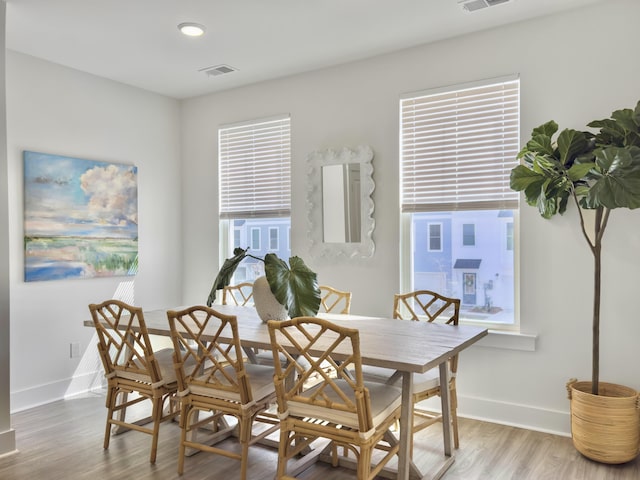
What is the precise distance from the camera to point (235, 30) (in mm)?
3455

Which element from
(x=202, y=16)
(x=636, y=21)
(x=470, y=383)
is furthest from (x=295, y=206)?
Answer: (x=636, y=21)

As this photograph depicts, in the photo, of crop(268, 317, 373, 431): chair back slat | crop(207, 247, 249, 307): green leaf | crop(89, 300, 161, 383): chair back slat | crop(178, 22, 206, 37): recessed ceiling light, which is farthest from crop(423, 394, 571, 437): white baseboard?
crop(178, 22, 206, 37): recessed ceiling light

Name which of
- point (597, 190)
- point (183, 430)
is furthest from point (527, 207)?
point (183, 430)

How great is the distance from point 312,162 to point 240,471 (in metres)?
2.51

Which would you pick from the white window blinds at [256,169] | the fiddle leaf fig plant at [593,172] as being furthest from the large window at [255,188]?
the fiddle leaf fig plant at [593,172]

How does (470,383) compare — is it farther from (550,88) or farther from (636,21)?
(636,21)

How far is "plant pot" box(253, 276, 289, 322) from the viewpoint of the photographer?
3.07 meters

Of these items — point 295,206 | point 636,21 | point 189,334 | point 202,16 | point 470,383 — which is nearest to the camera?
point 189,334

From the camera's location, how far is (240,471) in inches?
109

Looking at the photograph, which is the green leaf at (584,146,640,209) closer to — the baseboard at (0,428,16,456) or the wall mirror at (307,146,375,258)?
the wall mirror at (307,146,375,258)

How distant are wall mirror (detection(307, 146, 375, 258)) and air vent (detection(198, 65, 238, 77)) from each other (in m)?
1.00

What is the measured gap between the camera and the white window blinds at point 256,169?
454cm

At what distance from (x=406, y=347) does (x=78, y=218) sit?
304 cm

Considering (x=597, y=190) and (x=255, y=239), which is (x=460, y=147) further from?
(x=255, y=239)
